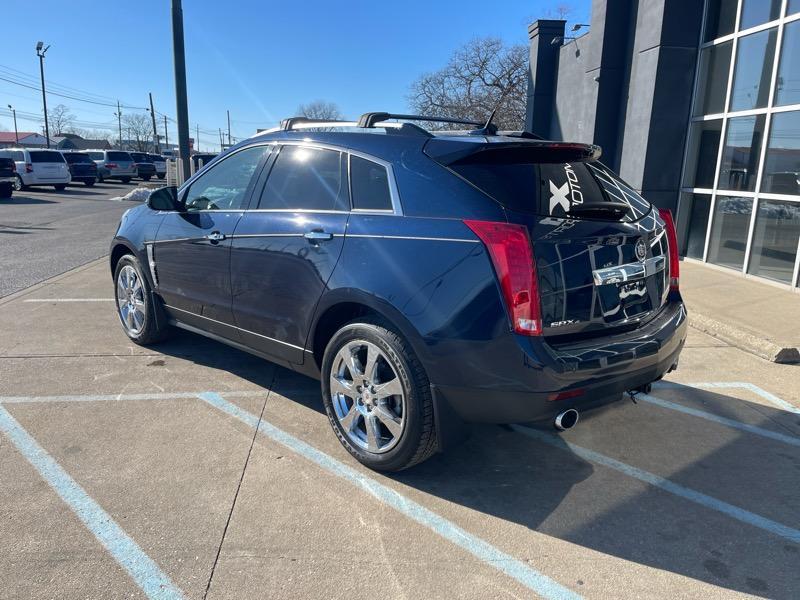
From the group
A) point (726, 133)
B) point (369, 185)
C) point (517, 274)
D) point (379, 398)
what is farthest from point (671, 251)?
point (726, 133)

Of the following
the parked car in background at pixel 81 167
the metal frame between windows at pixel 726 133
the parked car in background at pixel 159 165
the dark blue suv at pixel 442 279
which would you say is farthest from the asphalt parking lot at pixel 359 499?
the parked car in background at pixel 159 165

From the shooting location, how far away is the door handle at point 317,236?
3.47 meters

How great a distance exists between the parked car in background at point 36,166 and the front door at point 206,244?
2539cm

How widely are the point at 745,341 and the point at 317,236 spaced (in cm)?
432

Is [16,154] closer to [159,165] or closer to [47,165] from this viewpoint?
[47,165]

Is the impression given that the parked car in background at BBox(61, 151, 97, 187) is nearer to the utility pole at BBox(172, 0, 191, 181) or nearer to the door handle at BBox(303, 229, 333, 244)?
the utility pole at BBox(172, 0, 191, 181)

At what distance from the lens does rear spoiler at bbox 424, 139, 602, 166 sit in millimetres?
3098

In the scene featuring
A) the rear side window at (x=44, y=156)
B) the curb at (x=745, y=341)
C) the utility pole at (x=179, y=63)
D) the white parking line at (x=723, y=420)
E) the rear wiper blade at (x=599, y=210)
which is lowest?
the white parking line at (x=723, y=420)

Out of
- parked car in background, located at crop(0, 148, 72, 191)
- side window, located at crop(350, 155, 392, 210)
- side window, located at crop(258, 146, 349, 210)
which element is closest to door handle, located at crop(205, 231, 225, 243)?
side window, located at crop(258, 146, 349, 210)

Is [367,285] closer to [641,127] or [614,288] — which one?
[614,288]

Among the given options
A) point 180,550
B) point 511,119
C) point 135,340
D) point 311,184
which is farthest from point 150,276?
point 511,119

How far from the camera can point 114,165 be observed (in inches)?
1414

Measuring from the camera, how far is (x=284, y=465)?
343cm

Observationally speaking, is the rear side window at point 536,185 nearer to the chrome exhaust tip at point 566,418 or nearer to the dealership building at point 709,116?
the chrome exhaust tip at point 566,418
